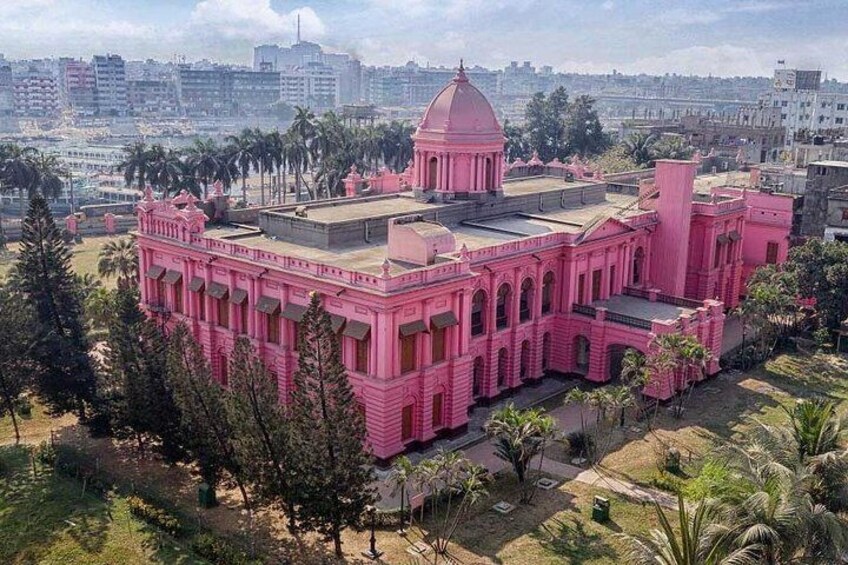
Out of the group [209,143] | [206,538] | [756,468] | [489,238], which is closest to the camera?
[756,468]

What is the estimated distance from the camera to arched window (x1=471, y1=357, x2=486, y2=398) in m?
44.1

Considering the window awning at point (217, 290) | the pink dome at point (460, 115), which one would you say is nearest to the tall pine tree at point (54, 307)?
the window awning at point (217, 290)

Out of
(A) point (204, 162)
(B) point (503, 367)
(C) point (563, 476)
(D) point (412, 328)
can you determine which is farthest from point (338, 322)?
(A) point (204, 162)

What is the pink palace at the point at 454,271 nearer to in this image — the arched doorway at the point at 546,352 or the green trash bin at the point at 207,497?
the arched doorway at the point at 546,352

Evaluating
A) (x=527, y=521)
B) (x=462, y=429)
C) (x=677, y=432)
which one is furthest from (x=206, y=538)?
(x=677, y=432)

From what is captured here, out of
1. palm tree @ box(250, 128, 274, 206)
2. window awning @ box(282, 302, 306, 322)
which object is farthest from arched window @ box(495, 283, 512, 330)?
palm tree @ box(250, 128, 274, 206)

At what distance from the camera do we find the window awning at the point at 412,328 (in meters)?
36.3

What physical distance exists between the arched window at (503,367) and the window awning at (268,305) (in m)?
12.9

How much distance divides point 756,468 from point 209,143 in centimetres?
7267

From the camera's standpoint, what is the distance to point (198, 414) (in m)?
32.1

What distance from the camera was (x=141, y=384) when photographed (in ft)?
114

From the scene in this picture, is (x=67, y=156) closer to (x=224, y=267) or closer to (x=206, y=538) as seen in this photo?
(x=224, y=267)

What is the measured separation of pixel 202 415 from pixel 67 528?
21.7 feet

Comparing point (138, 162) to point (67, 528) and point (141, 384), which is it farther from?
point (67, 528)
